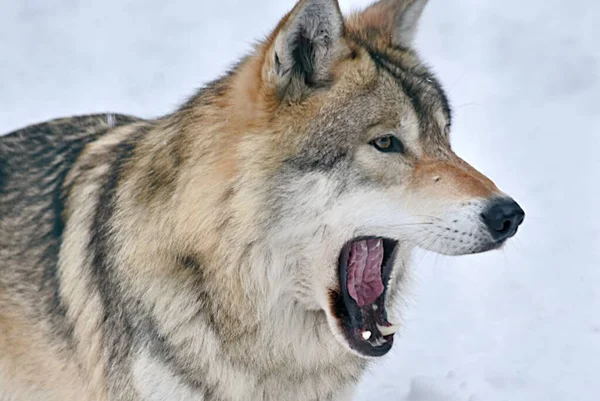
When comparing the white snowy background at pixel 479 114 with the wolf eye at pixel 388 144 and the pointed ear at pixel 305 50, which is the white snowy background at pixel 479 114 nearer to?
the wolf eye at pixel 388 144

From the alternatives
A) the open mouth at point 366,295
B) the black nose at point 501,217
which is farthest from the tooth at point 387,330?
the black nose at point 501,217

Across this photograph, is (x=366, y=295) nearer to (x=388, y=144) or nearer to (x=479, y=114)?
(x=388, y=144)

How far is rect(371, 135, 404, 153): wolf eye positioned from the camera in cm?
317

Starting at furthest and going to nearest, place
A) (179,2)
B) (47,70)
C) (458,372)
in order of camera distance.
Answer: (179,2), (47,70), (458,372)

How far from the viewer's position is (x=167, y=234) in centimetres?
330

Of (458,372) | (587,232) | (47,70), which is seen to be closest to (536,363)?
(458,372)

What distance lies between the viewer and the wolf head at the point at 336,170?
3.12 meters

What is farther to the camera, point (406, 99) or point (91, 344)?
point (91, 344)

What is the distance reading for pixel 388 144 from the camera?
3.19m

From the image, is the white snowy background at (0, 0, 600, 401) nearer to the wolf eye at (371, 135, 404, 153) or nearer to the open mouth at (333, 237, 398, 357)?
the open mouth at (333, 237, 398, 357)

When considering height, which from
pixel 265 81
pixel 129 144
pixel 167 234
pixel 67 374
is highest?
pixel 265 81

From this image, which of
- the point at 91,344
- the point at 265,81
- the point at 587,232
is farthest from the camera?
the point at 587,232

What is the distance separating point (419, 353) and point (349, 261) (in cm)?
194

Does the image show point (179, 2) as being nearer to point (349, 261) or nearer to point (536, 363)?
point (536, 363)
